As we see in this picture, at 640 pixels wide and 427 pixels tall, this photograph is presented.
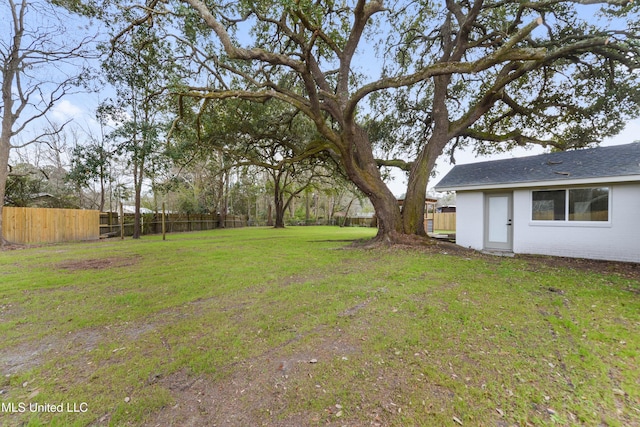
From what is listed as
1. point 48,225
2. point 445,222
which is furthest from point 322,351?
point 445,222

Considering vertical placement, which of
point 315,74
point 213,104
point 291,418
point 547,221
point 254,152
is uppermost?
point 315,74

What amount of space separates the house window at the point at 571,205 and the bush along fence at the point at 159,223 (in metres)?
17.7

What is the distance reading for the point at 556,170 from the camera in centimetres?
818

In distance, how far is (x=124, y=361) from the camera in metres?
2.54

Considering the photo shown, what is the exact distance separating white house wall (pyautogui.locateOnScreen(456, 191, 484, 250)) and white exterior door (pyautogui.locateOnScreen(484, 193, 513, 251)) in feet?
0.70

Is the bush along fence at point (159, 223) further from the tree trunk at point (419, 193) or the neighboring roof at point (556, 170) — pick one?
the neighboring roof at point (556, 170)

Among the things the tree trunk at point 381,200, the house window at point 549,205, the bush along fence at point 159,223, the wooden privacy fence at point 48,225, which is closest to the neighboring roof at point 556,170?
the house window at point 549,205

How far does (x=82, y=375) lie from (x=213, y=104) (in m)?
10.1

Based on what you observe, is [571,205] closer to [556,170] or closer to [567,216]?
[567,216]

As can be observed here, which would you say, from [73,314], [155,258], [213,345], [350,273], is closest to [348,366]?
[213,345]

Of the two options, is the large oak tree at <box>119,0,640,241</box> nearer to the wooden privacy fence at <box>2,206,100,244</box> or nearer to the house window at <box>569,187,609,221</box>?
the house window at <box>569,187,609,221</box>

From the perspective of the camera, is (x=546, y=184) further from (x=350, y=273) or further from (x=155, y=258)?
(x=155, y=258)

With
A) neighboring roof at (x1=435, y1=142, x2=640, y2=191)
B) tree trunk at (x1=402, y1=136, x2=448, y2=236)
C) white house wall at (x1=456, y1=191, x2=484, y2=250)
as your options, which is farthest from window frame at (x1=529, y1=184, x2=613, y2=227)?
tree trunk at (x1=402, y1=136, x2=448, y2=236)

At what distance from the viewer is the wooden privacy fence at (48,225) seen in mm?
10516
